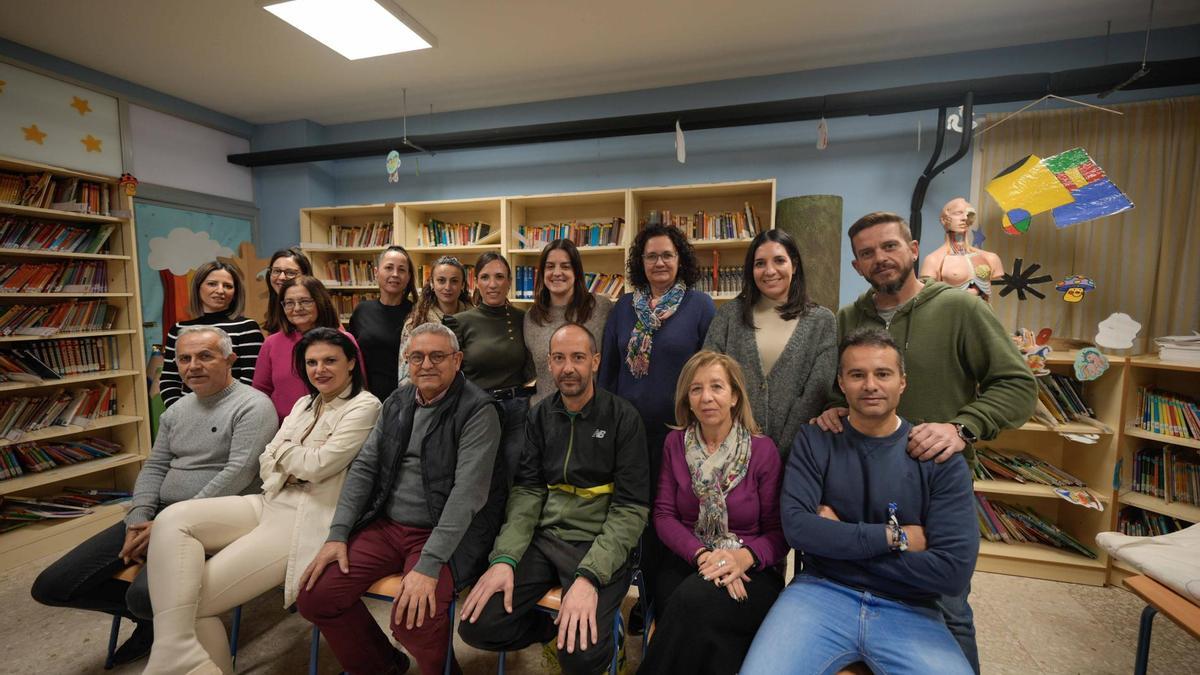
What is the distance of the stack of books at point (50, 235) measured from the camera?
302 centimetres

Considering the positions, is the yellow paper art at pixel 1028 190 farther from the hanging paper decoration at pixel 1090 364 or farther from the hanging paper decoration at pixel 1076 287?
the hanging paper decoration at pixel 1090 364

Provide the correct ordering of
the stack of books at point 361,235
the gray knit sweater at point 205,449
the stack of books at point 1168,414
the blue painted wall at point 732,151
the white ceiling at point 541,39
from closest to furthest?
the gray knit sweater at point 205,449 < the stack of books at point 1168,414 < the white ceiling at point 541,39 < the blue painted wall at point 732,151 < the stack of books at point 361,235

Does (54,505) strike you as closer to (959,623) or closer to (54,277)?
(54,277)

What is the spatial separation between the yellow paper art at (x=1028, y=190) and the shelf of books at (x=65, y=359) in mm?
5610

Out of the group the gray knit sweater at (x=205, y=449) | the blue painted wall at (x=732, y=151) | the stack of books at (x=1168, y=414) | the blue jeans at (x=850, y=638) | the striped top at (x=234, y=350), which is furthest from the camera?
the blue painted wall at (x=732, y=151)

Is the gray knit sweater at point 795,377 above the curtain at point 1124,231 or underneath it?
underneath

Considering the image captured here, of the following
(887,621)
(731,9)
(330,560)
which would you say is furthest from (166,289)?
(887,621)

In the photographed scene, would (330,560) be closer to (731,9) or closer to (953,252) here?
(731,9)

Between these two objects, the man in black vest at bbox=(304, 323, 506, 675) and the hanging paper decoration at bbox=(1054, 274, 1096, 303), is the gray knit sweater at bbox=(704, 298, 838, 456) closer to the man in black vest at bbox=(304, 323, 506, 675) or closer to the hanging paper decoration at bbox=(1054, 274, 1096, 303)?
the man in black vest at bbox=(304, 323, 506, 675)

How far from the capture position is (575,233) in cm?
409

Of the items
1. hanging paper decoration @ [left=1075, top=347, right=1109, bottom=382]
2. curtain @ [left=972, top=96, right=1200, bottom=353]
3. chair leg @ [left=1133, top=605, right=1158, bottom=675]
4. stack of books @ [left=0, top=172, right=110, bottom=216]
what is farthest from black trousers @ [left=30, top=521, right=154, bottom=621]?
curtain @ [left=972, top=96, right=1200, bottom=353]

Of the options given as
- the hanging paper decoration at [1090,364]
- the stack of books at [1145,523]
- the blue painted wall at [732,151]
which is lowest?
the stack of books at [1145,523]

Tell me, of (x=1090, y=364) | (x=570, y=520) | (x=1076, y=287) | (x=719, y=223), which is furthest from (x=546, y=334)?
(x=1076, y=287)

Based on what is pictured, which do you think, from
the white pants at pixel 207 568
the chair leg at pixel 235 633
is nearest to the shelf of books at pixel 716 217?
the white pants at pixel 207 568
